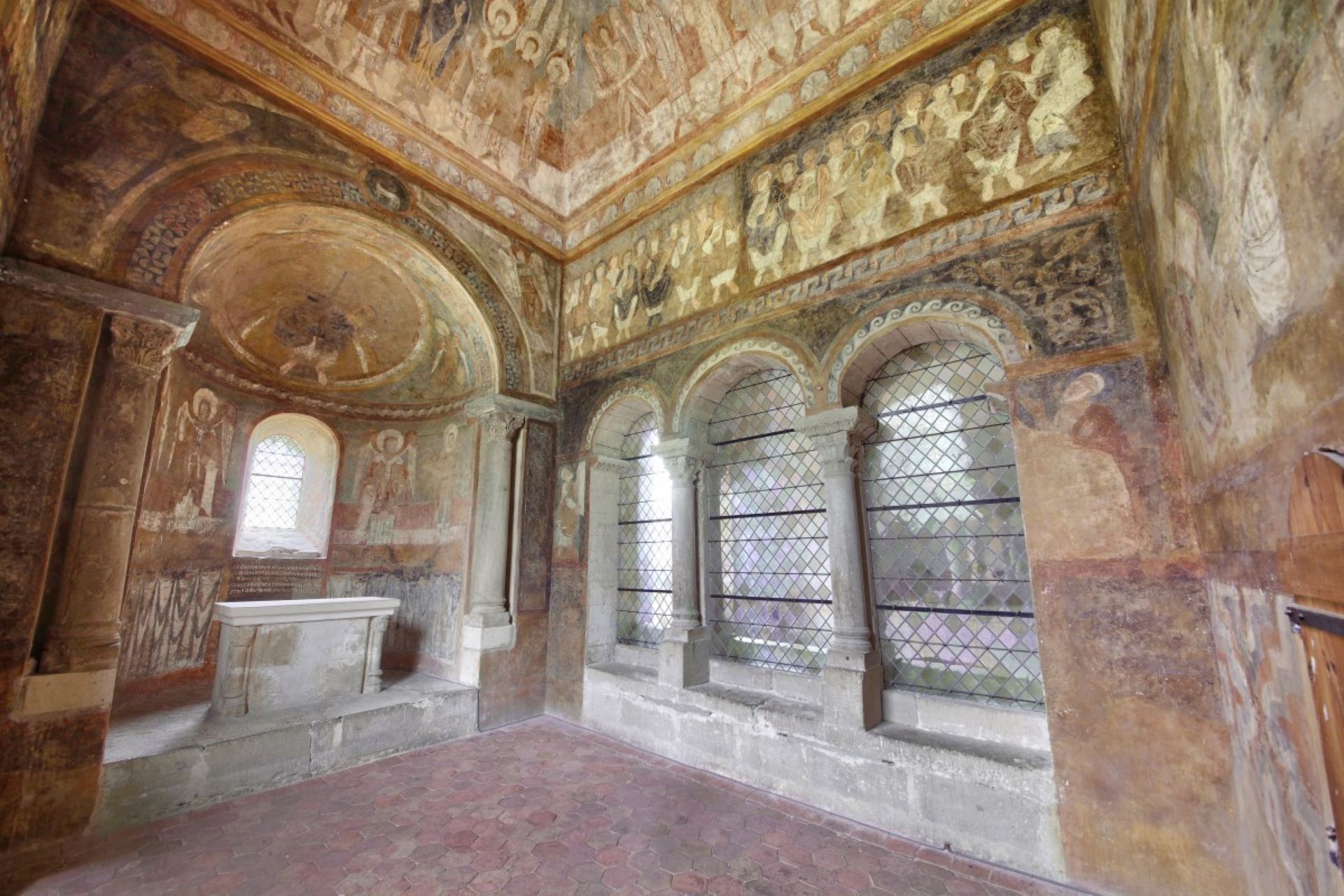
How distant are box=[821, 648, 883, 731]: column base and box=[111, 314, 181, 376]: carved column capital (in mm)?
6155

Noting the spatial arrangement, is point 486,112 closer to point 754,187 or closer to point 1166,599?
point 754,187

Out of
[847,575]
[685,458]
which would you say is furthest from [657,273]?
[847,575]

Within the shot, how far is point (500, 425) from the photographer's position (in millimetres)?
7129

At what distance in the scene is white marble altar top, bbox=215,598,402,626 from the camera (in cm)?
514

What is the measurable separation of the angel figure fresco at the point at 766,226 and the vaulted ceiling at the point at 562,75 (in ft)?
1.86

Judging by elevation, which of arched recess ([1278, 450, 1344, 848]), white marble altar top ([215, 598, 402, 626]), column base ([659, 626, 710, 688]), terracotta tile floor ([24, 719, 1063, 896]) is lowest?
terracotta tile floor ([24, 719, 1063, 896])

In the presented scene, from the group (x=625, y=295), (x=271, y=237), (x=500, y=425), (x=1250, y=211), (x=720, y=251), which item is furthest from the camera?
(x=625, y=295)

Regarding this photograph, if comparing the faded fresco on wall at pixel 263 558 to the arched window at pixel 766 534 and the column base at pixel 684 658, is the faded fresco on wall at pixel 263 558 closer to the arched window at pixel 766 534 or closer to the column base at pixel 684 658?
the column base at pixel 684 658

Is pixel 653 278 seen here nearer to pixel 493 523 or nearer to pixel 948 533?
pixel 493 523

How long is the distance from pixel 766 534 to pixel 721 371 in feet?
6.13

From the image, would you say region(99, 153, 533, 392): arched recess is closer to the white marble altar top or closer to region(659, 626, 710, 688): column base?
the white marble altar top

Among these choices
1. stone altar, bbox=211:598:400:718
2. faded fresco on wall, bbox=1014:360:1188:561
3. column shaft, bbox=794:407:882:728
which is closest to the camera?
faded fresco on wall, bbox=1014:360:1188:561

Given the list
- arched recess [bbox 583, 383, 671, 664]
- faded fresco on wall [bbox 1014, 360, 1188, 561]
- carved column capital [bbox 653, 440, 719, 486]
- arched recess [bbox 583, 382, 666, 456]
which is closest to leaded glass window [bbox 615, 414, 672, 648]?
arched recess [bbox 583, 383, 671, 664]

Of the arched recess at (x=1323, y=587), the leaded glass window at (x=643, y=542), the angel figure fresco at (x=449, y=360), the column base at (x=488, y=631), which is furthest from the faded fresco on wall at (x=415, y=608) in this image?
the arched recess at (x=1323, y=587)
